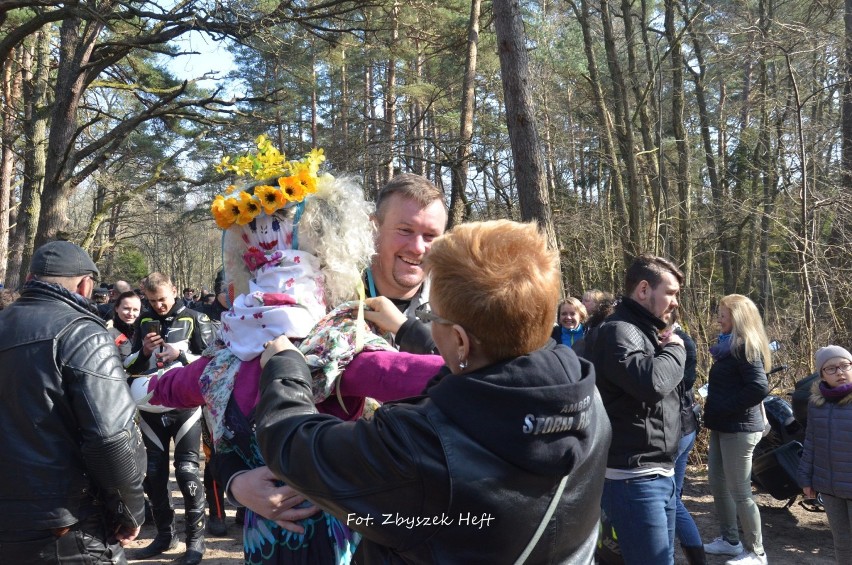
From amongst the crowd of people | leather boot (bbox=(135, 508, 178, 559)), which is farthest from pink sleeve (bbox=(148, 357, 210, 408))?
leather boot (bbox=(135, 508, 178, 559))

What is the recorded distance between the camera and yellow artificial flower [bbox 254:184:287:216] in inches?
68.0

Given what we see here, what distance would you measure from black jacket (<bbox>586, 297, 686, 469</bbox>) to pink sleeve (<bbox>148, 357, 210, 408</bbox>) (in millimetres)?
2105

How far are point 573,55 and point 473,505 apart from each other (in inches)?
725

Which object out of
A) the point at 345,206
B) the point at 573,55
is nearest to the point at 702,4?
the point at 573,55

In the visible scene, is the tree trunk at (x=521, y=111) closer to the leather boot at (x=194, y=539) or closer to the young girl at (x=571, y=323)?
the young girl at (x=571, y=323)

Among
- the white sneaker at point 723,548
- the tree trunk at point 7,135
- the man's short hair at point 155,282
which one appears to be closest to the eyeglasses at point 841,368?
the white sneaker at point 723,548

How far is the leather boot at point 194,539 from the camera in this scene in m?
4.81

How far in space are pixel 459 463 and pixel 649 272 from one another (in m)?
2.62

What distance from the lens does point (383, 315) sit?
1709mm

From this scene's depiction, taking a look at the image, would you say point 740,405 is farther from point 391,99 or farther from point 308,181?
point 391,99

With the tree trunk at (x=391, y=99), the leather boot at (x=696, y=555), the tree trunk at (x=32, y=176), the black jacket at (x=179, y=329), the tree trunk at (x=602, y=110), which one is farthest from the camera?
the tree trunk at (x=602, y=110)

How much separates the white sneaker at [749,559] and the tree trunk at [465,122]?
8.90 metres

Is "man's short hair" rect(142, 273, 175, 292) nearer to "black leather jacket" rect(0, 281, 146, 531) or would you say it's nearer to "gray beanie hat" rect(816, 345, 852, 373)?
"black leather jacket" rect(0, 281, 146, 531)

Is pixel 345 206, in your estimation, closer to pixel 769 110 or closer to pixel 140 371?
pixel 140 371
